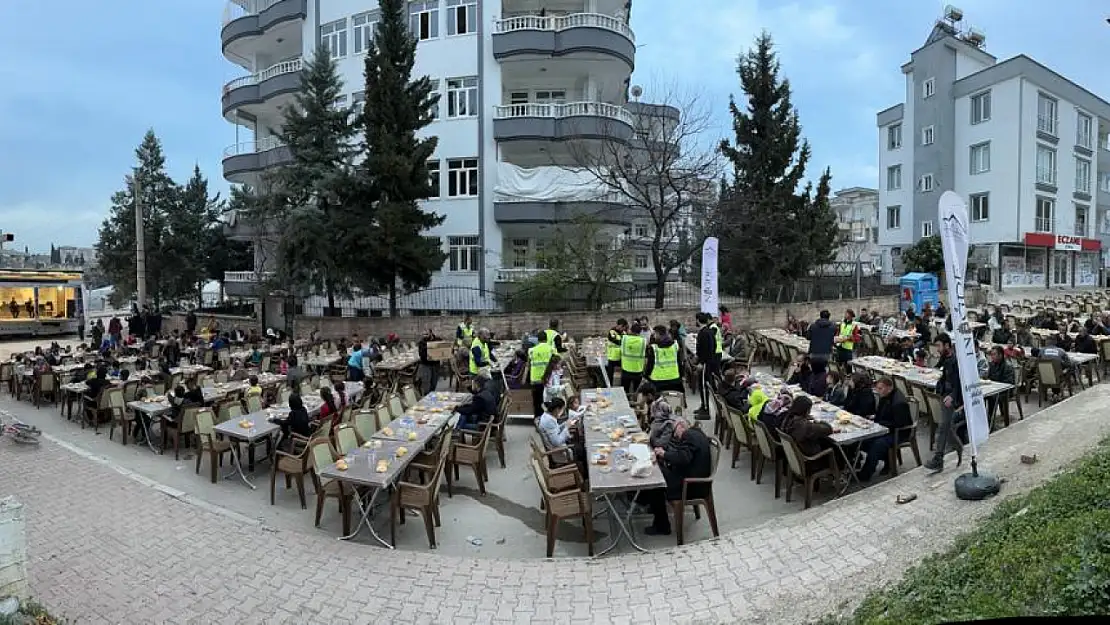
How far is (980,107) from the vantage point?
1660 inches

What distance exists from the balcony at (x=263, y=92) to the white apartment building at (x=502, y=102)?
114 millimetres

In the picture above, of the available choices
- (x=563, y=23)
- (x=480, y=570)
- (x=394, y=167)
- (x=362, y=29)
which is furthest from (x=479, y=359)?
(x=362, y=29)

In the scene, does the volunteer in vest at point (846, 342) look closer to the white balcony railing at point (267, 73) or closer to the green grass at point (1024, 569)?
the green grass at point (1024, 569)

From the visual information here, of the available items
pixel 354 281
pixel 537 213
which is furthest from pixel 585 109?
pixel 354 281

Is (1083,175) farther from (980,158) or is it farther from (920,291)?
(920,291)

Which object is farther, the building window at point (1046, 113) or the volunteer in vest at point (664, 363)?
the building window at point (1046, 113)

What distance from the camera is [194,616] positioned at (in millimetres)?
6293

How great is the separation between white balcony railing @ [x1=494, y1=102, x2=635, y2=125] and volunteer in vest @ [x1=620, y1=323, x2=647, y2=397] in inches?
723

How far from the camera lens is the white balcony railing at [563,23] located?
3028cm

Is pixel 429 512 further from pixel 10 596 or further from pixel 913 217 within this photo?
pixel 913 217

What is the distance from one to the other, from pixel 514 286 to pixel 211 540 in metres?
21.8

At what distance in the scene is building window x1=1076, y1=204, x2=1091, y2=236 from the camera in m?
46.0

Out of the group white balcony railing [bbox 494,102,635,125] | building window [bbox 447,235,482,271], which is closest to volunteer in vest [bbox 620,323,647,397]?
white balcony railing [bbox 494,102,635,125]

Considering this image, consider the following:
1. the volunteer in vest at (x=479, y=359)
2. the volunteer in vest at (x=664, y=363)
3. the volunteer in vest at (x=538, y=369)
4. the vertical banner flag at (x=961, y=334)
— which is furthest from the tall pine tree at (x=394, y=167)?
the vertical banner flag at (x=961, y=334)
